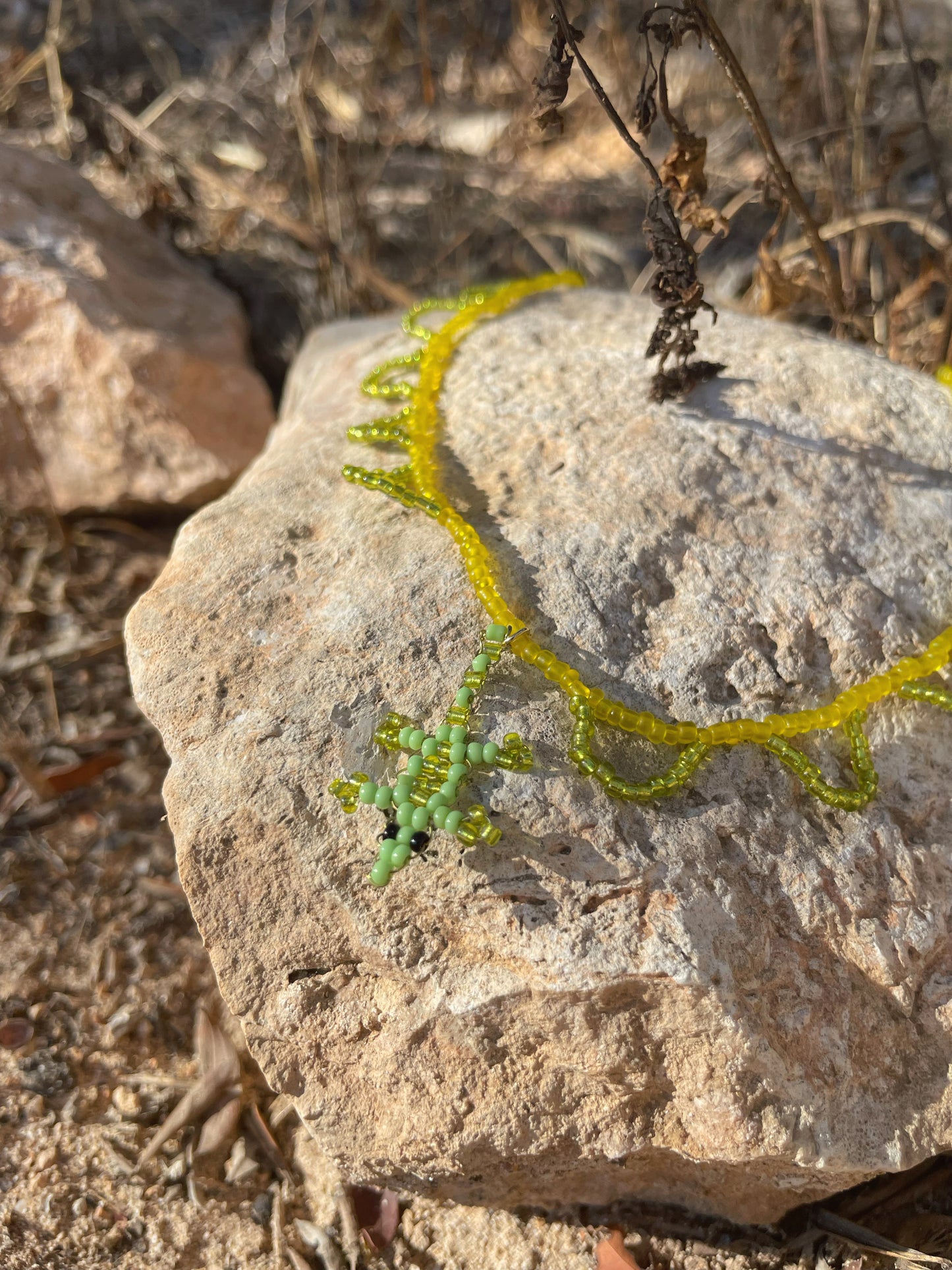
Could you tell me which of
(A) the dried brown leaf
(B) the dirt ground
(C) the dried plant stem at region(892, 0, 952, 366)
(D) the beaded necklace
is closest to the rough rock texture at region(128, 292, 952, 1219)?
(D) the beaded necklace

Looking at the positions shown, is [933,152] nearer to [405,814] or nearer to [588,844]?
[588,844]

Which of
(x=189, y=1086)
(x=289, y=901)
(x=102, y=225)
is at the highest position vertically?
(x=102, y=225)

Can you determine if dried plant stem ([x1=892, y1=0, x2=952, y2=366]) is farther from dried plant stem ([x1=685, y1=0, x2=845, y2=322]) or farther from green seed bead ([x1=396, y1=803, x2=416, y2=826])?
green seed bead ([x1=396, y1=803, x2=416, y2=826])

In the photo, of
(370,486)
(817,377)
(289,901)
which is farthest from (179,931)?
(817,377)

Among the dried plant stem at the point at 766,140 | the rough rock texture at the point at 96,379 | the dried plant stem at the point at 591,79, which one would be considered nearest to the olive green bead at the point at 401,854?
the dried plant stem at the point at 591,79

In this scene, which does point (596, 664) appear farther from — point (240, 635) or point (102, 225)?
point (102, 225)

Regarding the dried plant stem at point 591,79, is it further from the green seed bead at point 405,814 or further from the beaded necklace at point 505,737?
the green seed bead at point 405,814

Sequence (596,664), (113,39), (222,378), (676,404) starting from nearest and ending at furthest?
(596,664) < (676,404) < (222,378) < (113,39)

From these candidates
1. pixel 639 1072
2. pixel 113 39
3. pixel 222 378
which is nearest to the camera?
pixel 639 1072
